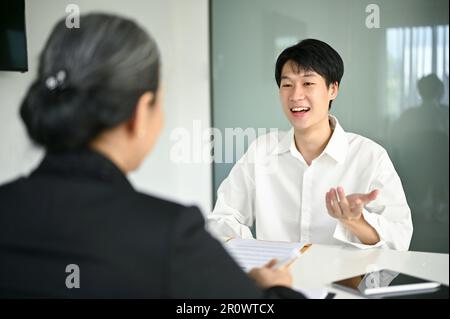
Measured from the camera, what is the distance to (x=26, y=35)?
1572 millimetres

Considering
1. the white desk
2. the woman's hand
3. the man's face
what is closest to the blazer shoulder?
the woman's hand

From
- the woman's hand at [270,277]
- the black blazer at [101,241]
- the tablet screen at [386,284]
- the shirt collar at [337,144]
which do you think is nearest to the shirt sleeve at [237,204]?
the shirt collar at [337,144]

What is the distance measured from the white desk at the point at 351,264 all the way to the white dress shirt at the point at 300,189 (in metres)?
0.14

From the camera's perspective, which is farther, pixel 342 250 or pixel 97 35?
pixel 342 250

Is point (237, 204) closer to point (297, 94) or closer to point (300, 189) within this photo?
point (300, 189)

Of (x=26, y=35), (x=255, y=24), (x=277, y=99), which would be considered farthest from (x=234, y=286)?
(x=255, y=24)

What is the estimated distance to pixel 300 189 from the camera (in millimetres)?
1481

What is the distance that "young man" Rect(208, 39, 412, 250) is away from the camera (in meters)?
1.35

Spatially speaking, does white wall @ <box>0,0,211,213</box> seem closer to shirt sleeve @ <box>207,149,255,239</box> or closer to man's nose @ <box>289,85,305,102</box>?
shirt sleeve @ <box>207,149,255,239</box>

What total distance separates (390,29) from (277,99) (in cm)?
43

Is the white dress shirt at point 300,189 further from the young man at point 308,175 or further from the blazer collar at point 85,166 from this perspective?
the blazer collar at point 85,166

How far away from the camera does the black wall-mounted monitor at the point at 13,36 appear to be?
58.3 inches

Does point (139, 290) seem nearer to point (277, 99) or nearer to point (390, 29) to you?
point (277, 99)

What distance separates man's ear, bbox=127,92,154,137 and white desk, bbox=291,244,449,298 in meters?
0.47
